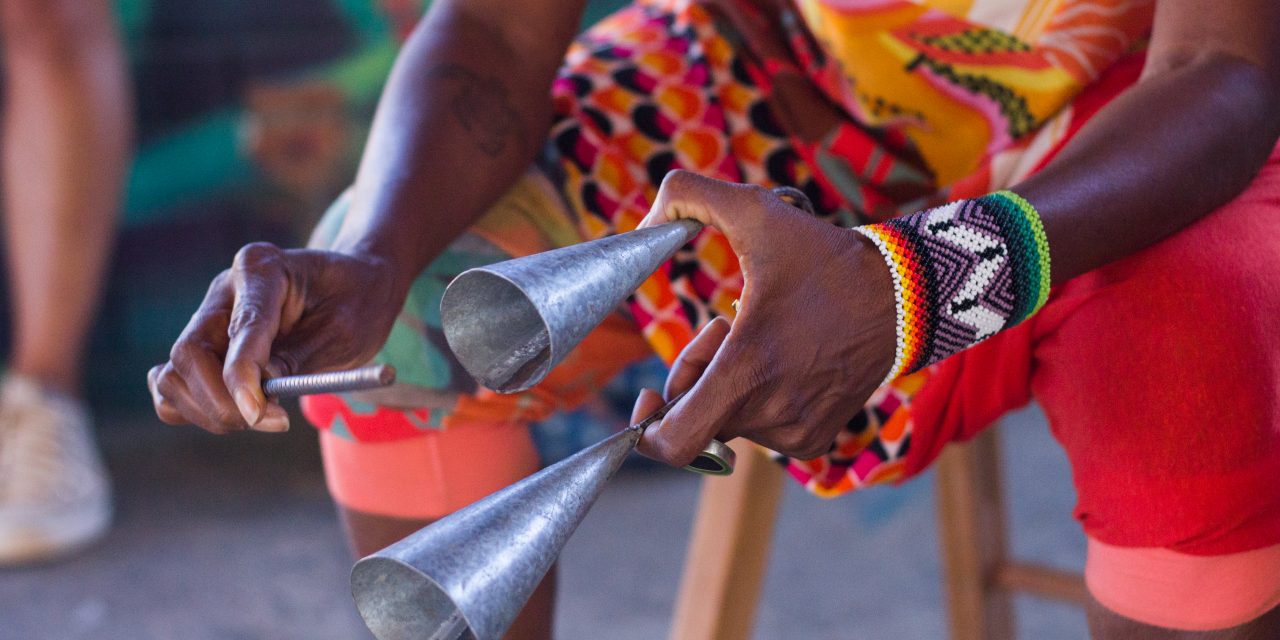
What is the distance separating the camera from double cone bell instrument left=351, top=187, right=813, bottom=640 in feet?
1.48

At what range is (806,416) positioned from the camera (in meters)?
0.54

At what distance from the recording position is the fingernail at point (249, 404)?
0.54 metres

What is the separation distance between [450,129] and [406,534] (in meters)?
0.27

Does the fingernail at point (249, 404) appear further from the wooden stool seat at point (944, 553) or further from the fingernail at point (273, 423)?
the wooden stool seat at point (944, 553)

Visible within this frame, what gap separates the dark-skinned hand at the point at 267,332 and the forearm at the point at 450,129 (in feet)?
0.10

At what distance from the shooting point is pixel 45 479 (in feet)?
5.06

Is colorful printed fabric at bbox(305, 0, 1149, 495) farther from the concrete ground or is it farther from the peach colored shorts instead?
the concrete ground

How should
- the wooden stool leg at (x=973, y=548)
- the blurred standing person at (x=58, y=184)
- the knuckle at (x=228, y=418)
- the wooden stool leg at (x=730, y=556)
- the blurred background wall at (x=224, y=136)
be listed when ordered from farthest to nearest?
the blurred background wall at (x=224, y=136) < the blurred standing person at (x=58, y=184) < the wooden stool leg at (x=973, y=548) < the wooden stool leg at (x=730, y=556) < the knuckle at (x=228, y=418)

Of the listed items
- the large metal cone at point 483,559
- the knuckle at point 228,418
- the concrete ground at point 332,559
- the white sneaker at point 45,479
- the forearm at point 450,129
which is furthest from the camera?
the white sneaker at point 45,479

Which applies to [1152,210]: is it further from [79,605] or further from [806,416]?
[79,605]

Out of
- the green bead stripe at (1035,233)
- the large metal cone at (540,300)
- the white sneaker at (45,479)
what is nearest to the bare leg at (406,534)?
the large metal cone at (540,300)

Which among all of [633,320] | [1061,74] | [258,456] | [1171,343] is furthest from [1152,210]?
[258,456]

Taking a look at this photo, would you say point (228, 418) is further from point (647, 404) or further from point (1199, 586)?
point (1199, 586)

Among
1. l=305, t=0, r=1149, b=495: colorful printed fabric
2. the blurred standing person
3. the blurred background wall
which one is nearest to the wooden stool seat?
l=305, t=0, r=1149, b=495: colorful printed fabric
